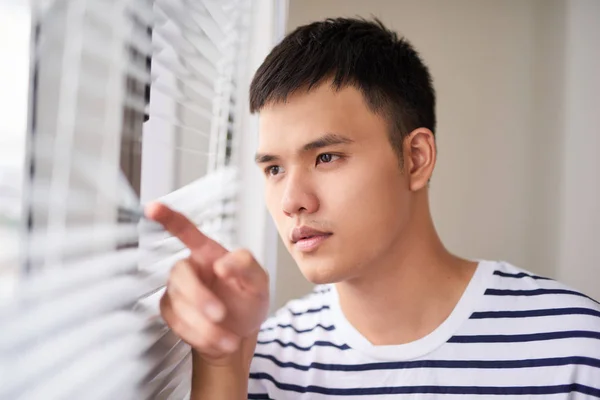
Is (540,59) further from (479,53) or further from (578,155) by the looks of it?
(578,155)

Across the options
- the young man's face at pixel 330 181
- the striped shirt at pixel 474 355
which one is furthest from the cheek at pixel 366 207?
the striped shirt at pixel 474 355

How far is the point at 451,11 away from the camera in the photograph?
205cm

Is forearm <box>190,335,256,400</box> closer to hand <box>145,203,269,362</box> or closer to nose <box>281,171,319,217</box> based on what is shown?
hand <box>145,203,269,362</box>

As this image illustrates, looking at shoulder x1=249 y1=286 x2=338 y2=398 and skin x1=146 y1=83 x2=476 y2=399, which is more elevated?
skin x1=146 y1=83 x2=476 y2=399

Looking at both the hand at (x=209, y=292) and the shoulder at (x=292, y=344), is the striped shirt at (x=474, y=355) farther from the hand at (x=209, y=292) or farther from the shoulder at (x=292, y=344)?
the hand at (x=209, y=292)

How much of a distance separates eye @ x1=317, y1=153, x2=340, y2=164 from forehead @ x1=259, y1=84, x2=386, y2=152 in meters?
0.04

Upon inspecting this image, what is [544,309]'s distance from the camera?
1.10 metres

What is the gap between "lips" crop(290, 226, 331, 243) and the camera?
0.96 m

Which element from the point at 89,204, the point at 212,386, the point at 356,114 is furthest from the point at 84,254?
the point at 356,114

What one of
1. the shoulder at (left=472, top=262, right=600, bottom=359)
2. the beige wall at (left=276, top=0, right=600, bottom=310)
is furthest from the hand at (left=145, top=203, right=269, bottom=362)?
the beige wall at (left=276, top=0, right=600, bottom=310)

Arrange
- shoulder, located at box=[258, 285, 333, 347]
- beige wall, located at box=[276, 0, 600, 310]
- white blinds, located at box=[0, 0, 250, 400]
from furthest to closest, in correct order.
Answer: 1. beige wall, located at box=[276, 0, 600, 310]
2. shoulder, located at box=[258, 285, 333, 347]
3. white blinds, located at box=[0, 0, 250, 400]

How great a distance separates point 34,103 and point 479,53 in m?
1.83

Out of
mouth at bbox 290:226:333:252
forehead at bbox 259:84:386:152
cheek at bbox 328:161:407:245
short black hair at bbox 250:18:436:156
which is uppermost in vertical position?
short black hair at bbox 250:18:436:156

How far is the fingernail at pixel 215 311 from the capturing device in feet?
1.94
